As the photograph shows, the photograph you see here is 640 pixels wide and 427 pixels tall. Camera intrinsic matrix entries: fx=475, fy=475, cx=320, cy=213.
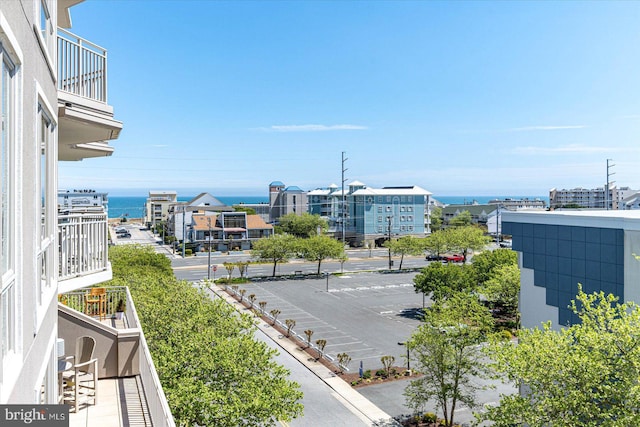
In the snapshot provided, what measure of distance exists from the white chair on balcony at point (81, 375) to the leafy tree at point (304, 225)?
222ft

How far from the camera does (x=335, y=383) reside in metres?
20.5

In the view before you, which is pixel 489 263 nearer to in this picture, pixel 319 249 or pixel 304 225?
pixel 319 249

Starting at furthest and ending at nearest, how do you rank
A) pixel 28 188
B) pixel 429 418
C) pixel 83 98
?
pixel 429 418 < pixel 83 98 < pixel 28 188

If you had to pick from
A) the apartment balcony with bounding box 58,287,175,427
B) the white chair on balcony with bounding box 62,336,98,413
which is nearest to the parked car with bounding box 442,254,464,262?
the apartment balcony with bounding box 58,287,175,427

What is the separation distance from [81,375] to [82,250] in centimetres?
243

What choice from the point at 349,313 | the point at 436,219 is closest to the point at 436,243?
the point at 349,313

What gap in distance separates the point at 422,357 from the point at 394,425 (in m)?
2.52

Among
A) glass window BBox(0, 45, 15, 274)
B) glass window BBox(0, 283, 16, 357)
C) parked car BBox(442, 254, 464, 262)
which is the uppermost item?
glass window BBox(0, 45, 15, 274)

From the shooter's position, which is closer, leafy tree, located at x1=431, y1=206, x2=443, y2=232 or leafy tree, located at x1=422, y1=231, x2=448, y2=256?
leafy tree, located at x1=422, y1=231, x2=448, y2=256

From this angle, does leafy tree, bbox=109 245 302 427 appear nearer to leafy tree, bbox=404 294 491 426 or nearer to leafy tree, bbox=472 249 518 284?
leafy tree, bbox=404 294 491 426

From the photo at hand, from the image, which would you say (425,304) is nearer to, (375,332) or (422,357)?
(375,332)

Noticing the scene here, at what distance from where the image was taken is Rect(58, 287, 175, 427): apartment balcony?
25.4ft

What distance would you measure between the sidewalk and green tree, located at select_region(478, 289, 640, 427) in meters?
7.57

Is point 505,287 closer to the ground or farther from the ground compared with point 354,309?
farther from the ground
